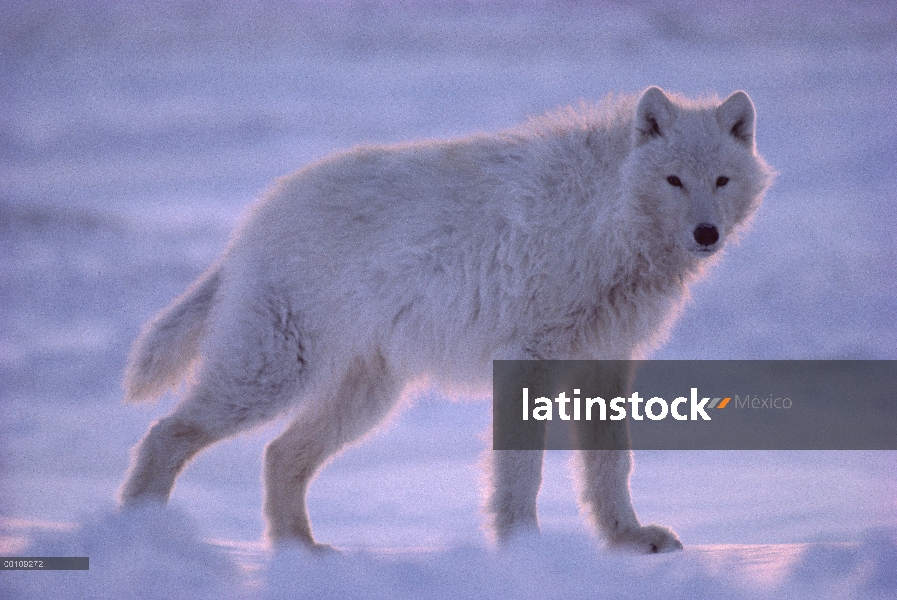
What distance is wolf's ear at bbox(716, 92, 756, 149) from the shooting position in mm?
5809

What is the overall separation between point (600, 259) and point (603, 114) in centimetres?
99

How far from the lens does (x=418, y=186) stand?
6.11 m

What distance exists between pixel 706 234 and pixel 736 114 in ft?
2.83

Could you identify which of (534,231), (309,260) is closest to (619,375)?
(534,231)

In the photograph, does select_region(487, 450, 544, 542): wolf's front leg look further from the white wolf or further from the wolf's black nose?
the wolf's black nose

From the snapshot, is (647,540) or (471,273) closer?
(647,540)

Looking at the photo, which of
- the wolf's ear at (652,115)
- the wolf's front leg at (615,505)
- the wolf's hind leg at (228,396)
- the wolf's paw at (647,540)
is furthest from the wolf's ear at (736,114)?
the wolf's hind leg at (228,396)

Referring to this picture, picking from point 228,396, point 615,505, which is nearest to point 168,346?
point 228,396

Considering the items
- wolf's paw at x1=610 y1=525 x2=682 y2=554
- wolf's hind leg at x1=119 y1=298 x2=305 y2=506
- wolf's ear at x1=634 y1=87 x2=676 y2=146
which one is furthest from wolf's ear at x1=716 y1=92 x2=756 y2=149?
wolf's hind leg at x1=119 y1=298 x2=305 y2=506

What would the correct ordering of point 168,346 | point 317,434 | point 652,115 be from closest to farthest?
point 652,115
point 168,346
point 317,434

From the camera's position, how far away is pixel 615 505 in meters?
5.82

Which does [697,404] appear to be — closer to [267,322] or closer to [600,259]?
[600,259]

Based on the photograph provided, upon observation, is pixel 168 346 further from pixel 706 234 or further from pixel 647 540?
pixel 706 234

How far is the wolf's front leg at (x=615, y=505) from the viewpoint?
5734 millimetres
